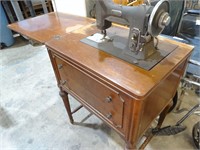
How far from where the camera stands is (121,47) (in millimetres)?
820

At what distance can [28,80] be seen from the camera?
6.91 feet

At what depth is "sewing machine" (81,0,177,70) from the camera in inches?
25.4

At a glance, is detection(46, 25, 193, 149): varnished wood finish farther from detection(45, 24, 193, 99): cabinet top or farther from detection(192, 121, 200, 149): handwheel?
detection(192, 121, 200, 149): handwheel

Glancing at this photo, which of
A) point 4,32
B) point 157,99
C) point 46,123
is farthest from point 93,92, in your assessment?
point 4,32

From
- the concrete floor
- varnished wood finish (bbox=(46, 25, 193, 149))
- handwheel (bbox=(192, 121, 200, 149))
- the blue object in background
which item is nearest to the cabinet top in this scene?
varnished wood finish (bbox=(46, 25, 193, 149))

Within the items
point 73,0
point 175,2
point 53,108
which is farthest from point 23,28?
point 175,2

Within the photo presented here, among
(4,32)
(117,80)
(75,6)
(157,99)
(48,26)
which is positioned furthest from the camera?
(4,32)

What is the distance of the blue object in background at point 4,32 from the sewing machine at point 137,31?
245 cm

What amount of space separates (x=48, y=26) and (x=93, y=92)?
27.5 inches

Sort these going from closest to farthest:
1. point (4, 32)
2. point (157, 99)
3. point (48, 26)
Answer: point (157, 99) → point (48, 26) → point (4, 32)

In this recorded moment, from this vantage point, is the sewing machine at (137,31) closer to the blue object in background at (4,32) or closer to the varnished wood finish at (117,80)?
the varnished wood finish at (117,80)

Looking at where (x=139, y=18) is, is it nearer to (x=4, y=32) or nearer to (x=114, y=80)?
(x=114, y=80)

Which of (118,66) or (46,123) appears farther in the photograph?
(46,123)

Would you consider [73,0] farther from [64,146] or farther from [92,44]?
[64,146]
